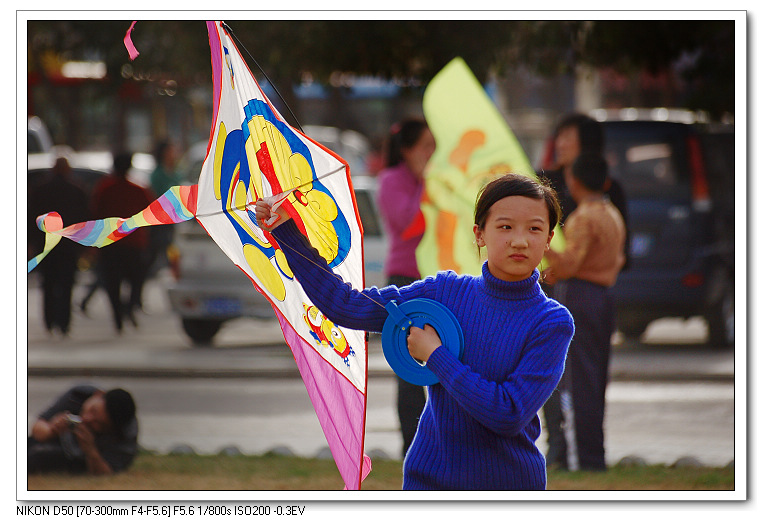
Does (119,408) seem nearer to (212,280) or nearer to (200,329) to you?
(212,280)

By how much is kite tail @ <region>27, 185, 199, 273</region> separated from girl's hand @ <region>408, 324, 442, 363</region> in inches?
27.2

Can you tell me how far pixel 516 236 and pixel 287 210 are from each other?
596 mm

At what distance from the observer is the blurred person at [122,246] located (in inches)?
389

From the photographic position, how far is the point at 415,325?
8.04 feet

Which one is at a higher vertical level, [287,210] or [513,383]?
[287,210]

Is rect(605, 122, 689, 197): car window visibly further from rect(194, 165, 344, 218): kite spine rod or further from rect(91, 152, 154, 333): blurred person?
rect(194, 165, 344, 218): kite spine rod

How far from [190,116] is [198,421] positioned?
47.6 feet

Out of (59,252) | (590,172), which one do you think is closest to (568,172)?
(590,172)

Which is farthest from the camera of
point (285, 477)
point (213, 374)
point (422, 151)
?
point (213, 374)

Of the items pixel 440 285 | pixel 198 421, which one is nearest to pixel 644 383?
pixel 198 421

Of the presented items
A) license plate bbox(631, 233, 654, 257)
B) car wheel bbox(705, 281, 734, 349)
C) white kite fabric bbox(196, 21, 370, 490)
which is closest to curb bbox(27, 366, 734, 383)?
car wheel bbox(705, 281, 734, 349)

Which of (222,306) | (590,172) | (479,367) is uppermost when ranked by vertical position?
(590,172)

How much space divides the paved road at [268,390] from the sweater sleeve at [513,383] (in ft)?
6.28

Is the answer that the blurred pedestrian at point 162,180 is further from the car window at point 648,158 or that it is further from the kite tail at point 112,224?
the kite tail at point 112,224
